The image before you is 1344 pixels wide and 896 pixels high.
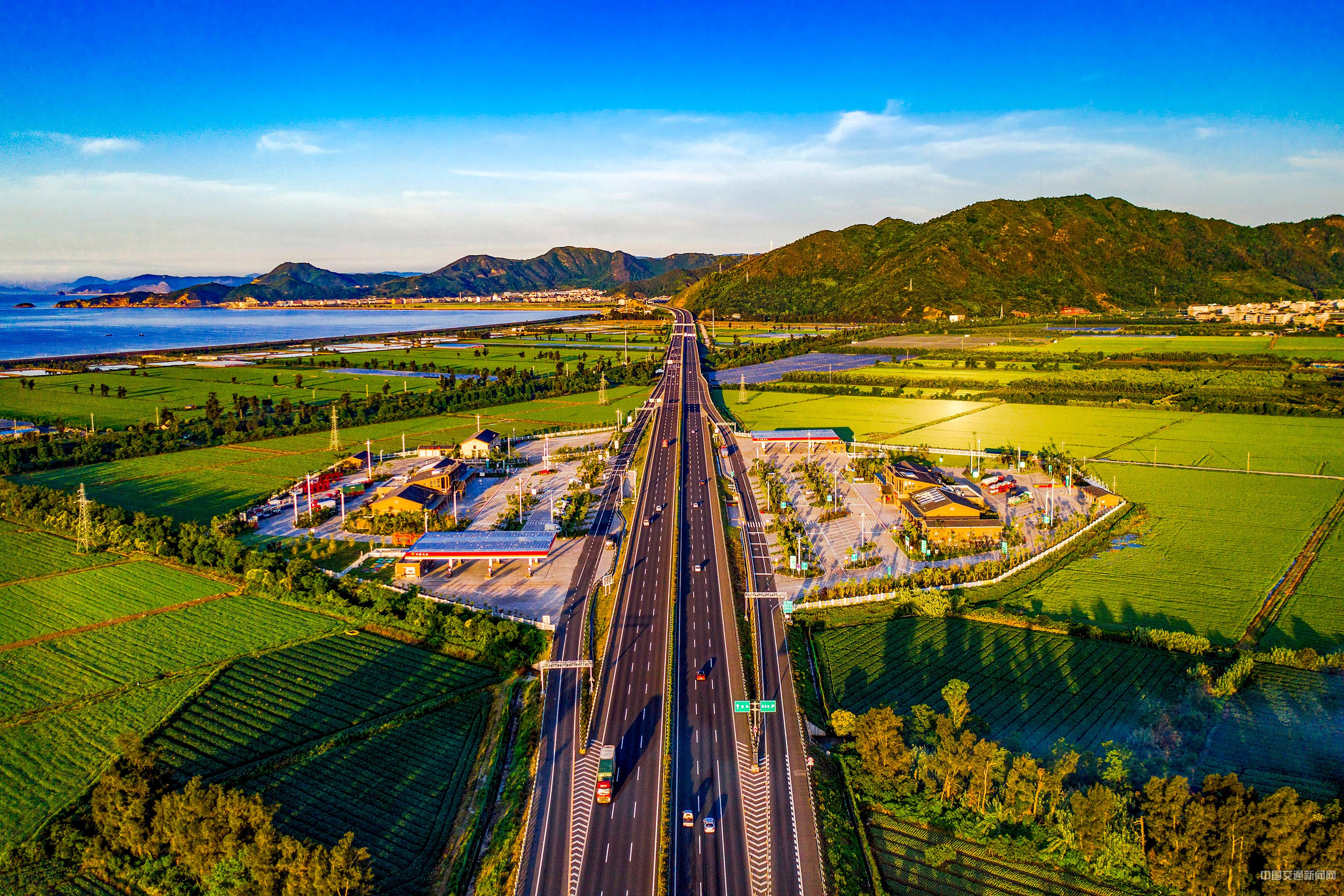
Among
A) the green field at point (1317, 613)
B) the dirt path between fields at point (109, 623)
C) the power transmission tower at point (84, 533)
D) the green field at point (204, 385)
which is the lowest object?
the dirt path between fields at point (109, 623)

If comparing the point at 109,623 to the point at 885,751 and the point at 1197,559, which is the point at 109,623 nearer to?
the point at 885,751

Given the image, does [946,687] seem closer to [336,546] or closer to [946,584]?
[946,584]

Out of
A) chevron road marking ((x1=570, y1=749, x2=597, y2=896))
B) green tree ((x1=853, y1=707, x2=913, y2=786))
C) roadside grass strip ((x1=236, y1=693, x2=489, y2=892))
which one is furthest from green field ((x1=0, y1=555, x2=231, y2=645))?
green tree ((x1=853, y1=707, x2=913, y2=786))

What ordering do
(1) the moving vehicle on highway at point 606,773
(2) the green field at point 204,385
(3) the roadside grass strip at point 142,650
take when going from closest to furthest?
(1) the moving vehicle on highway at point 606,773
(3) the roadside grass strip at point 142,650
(2) the green field at point 204,385

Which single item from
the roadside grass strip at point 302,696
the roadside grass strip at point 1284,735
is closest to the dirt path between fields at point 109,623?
the roadside grass strip at point 302,696

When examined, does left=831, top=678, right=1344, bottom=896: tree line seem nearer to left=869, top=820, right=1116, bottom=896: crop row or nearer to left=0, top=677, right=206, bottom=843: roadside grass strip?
left=869, top=820, right=1116, bottom=896: crop row

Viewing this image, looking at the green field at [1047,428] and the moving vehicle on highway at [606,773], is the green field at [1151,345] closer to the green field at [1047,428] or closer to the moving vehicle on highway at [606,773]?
the green field at [1047,428]

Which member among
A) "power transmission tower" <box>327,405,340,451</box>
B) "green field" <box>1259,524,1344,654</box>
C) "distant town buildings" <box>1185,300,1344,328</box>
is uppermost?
"distant town buildings" <box>1185,300,1344,328</box>
